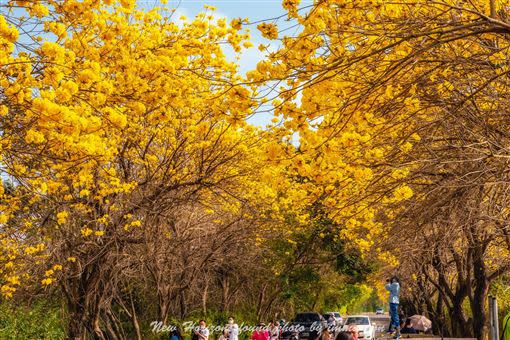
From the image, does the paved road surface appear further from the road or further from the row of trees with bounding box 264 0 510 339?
the row of trees with bounding box 264 0 510 339

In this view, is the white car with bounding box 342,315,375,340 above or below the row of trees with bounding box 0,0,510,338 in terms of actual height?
below

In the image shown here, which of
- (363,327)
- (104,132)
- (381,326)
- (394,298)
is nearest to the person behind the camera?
(104,132)

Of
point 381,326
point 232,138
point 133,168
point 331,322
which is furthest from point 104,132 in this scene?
point 381,326

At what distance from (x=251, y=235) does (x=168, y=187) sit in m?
9.45

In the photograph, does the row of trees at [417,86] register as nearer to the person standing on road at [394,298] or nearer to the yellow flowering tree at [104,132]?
the yellow flowering tree at [104,132]

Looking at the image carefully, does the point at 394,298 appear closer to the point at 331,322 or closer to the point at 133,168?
the point at 133,168

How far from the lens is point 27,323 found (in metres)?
15.9

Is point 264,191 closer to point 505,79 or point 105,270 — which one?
point 105,270

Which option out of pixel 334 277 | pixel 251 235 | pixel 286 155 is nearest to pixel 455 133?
pixel 286 155

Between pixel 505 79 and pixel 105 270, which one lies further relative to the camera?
pixel 105 270

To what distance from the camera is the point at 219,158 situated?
11391mm

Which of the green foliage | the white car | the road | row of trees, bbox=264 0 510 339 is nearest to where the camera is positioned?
row of trees, bbox=264 0 510 339

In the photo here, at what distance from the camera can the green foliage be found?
1530 cm

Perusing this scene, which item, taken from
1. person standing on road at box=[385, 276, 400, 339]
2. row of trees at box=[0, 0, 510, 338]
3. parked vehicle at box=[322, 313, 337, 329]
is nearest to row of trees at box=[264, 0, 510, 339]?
row of trees at box=[0, 0, 510, 338]
